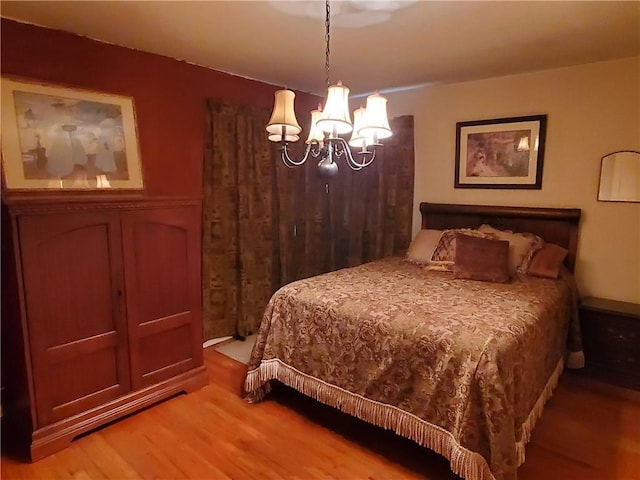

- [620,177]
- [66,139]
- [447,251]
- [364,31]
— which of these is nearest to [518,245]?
[447,251]

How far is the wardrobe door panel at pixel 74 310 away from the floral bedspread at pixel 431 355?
2.84 ft

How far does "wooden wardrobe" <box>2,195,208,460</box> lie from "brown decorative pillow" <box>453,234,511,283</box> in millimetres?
1902

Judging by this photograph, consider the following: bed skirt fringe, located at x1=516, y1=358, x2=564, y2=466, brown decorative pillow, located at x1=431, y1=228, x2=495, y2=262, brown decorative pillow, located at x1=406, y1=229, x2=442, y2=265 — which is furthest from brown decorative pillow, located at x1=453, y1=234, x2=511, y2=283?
bed skirt fringe, located at x1=516, y1=358, x2=564, y2=466

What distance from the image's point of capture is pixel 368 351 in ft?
7.15

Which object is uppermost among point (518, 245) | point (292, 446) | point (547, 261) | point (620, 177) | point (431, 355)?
point (620, 177)

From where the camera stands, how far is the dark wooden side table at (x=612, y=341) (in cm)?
282

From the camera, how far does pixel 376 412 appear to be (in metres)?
2.16

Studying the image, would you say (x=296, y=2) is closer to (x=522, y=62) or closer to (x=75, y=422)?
(x=522, y=62)

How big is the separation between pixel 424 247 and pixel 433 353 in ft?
5.66

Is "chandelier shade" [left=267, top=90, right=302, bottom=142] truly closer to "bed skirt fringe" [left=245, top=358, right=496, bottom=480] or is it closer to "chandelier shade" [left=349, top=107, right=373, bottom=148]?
"chandelier shade" [left=349, top=107, right=373, bottom=148]

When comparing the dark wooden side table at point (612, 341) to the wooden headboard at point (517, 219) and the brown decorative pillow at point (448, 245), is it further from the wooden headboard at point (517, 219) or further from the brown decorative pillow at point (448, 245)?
the brown decorative pillow at point (448, 245)

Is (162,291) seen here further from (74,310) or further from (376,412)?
(376,412)

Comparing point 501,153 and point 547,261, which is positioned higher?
point 501,153

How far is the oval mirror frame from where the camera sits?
2992 mm
